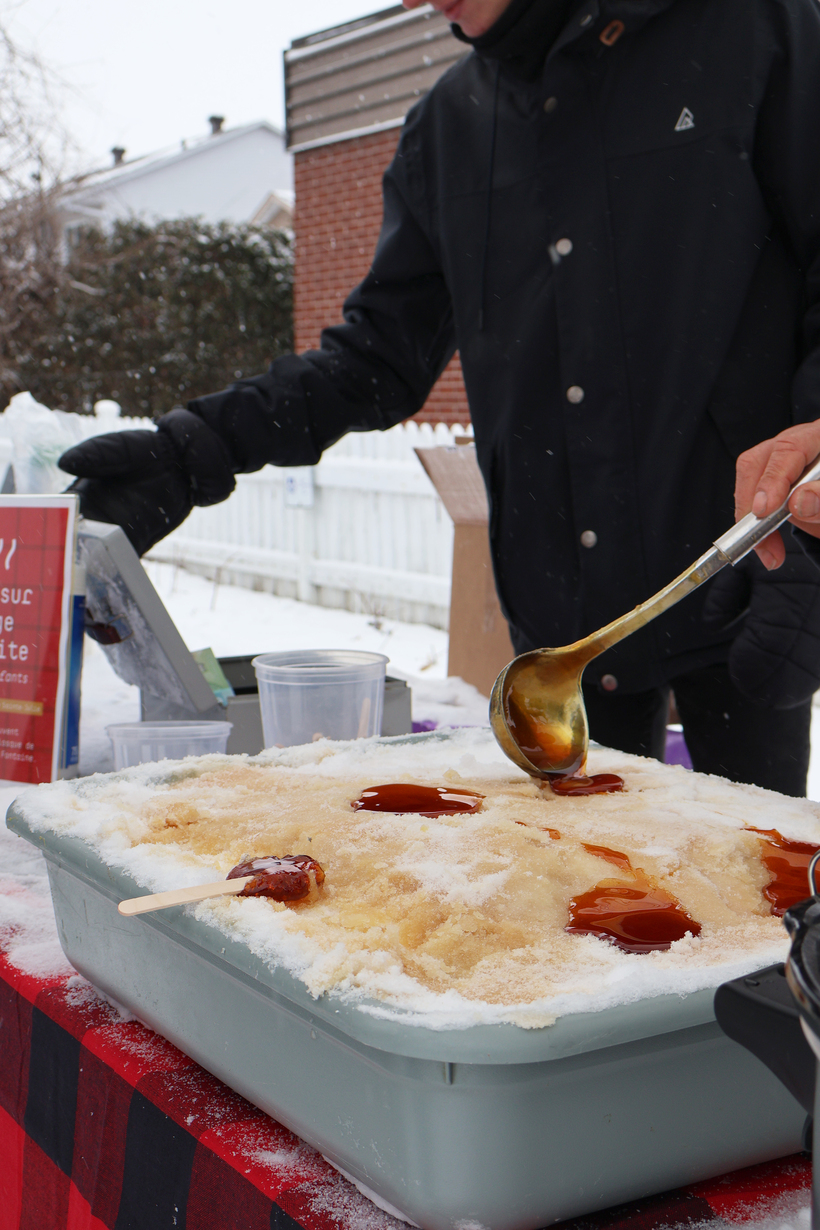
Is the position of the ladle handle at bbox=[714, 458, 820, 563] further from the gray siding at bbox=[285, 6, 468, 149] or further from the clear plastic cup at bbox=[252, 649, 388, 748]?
the gray siding at bbox=[285, 6, 468, 149]

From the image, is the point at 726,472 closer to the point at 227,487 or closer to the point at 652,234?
the point at 652,234

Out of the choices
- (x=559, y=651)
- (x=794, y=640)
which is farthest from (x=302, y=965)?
(x=794, y=640)

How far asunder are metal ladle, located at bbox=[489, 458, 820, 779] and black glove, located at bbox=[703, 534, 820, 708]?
1.02 feet

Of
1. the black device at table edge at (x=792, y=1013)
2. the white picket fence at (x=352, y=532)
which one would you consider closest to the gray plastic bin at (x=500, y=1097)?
the black device at table edge at (x=792, y=1013)

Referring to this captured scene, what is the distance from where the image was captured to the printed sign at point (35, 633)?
1.43 m

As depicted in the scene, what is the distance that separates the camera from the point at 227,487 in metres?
1.67

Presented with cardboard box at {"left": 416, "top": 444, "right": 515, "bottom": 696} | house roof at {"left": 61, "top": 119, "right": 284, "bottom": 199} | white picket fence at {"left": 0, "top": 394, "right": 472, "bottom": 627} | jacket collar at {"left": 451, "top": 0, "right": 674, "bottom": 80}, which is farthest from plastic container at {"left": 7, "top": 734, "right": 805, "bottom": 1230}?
house roof at {"left": 61, "top": 119, "right": 284, "bottom": 199}

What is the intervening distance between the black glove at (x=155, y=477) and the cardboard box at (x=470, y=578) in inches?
37.2

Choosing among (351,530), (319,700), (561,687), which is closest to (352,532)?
(351,530)

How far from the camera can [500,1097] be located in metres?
0.53

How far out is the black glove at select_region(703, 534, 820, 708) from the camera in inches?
54.1

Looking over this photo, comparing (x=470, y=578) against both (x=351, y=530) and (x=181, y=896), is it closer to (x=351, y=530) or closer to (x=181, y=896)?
(x=181, y=896)

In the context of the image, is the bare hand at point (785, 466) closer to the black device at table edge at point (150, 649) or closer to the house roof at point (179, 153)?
the black device at table edge at point (150, 649)

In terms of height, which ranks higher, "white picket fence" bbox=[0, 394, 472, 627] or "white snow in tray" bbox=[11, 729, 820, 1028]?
"white picket fence" bbox=[0, 394, 472, 627]
